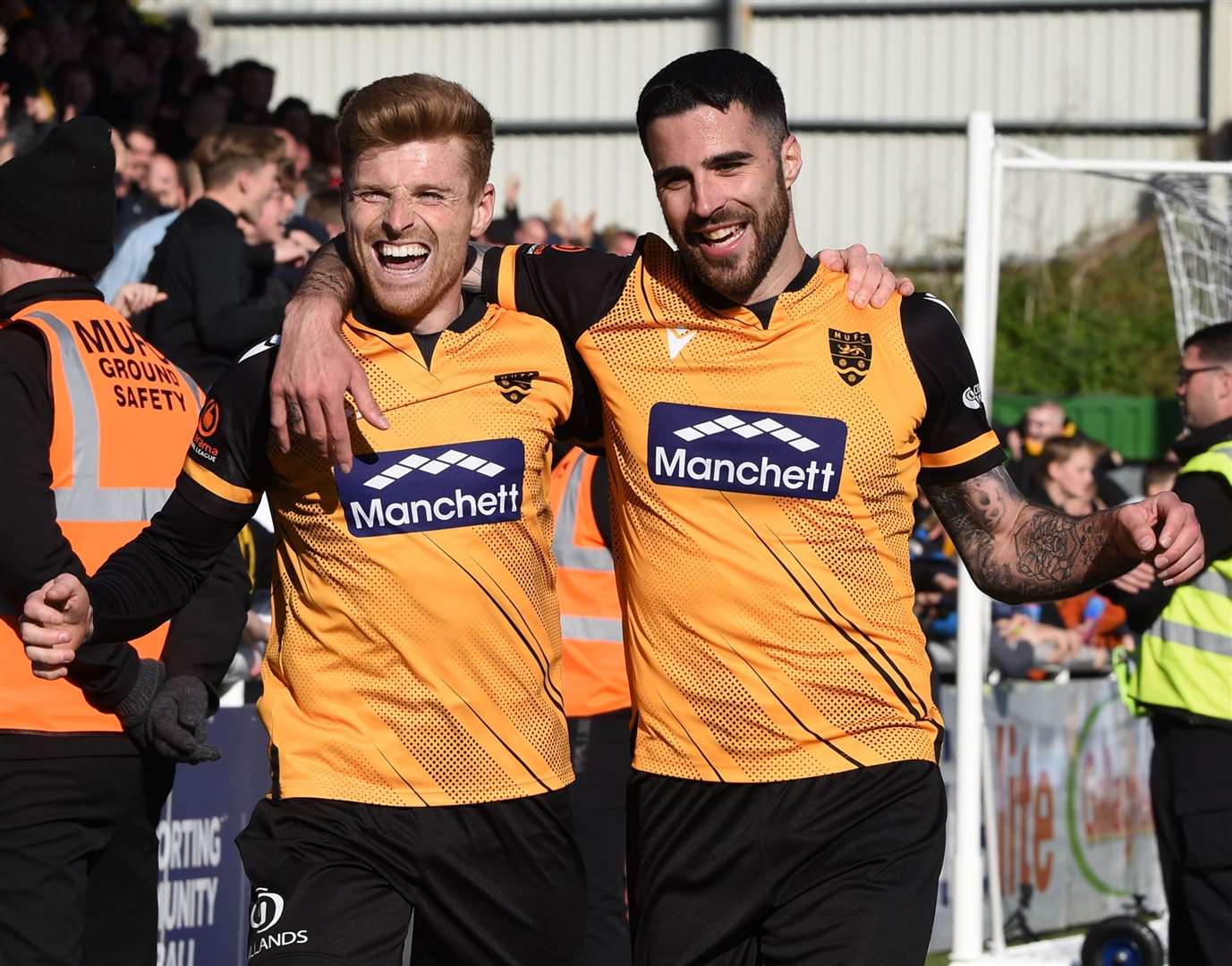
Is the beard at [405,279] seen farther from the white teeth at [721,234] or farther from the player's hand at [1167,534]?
the player's hand at [1167,534]

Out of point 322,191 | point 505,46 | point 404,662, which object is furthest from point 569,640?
point 505,46

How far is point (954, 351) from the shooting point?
3904 mm

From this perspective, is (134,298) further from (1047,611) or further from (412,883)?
(1047,611)

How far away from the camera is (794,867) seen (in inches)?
147

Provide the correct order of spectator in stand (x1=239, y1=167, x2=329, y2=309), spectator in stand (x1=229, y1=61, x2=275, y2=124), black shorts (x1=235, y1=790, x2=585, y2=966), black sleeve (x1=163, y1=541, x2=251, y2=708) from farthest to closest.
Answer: spectator in stand (x1=229, y1=61, x2=275, y2=124) → spectator in stand (x1=239, y1=167, x2=329, y2=309) → black sleeve (x1=163, y1=541, x2=251, y2=708) → black shorts (x1=235, y1=790, x2=585, y2=966)

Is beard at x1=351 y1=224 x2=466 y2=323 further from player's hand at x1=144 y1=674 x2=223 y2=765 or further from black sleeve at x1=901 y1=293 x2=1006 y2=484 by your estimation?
player's hand at x1=144 y1=674 x2=223 y2=765

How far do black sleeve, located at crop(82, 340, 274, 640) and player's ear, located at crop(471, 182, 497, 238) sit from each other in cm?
53

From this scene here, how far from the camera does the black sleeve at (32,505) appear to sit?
167 inches

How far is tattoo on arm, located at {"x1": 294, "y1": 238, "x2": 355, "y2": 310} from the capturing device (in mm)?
3873

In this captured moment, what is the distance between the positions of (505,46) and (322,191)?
13.6 metres

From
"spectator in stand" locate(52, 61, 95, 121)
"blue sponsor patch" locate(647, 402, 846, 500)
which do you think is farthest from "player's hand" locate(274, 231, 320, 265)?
"blue sponsor patch" locate(647, 402, 846, 500)

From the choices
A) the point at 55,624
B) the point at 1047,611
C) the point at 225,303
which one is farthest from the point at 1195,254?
the point at 55,624

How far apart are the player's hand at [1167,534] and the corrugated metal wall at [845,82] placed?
18691 millimetres

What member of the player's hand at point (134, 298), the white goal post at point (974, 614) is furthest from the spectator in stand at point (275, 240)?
the white goal post at point (974, 614)
